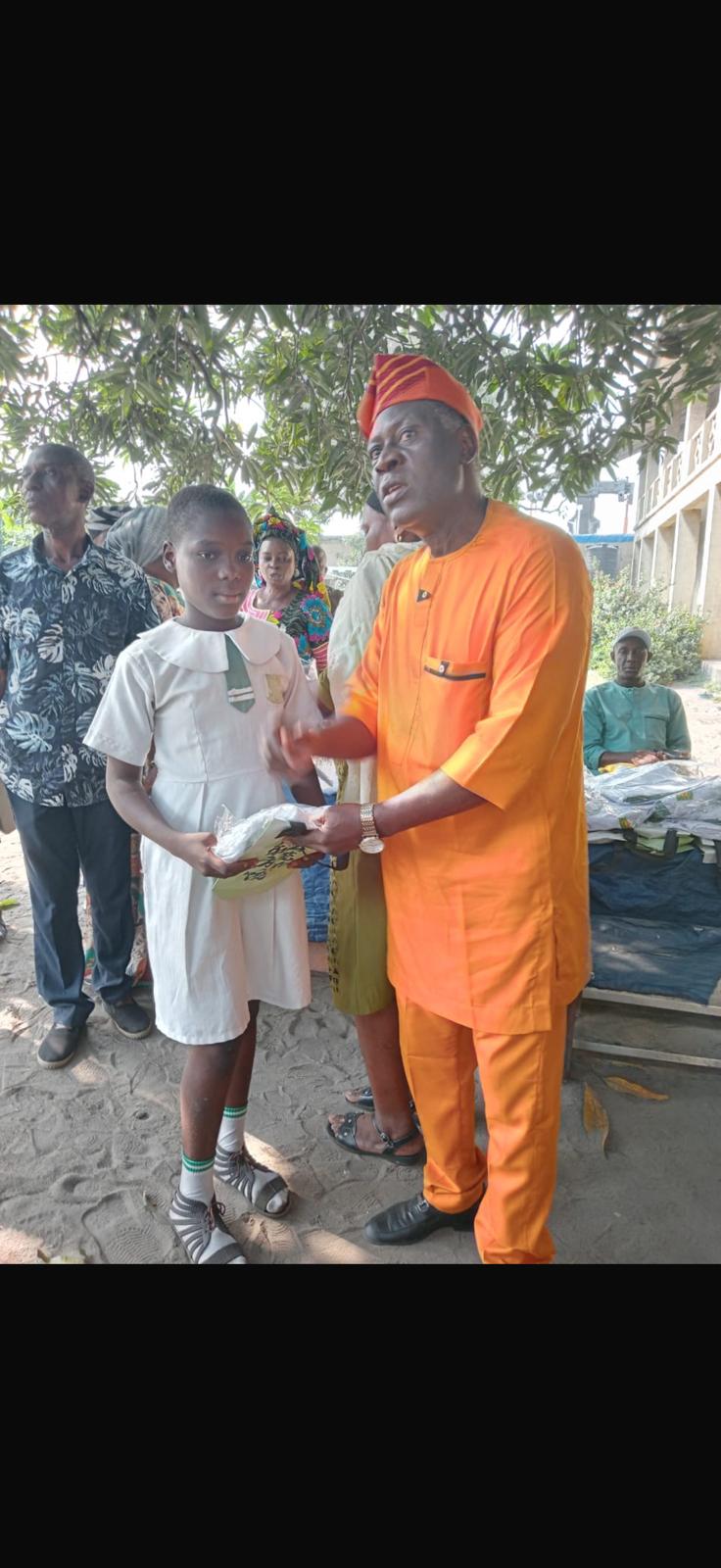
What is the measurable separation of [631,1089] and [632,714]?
2141 mm

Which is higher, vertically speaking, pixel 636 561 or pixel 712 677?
pixel 636 561

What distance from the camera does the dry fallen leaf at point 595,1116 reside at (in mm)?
2684

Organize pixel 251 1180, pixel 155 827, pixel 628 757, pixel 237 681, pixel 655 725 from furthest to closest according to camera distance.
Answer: pixel 655 725 → pixel 628 757 → pixel 251 1180 → pixel 237 681 → pixel 155 827

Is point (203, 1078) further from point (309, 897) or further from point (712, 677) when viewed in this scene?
point (712, 677)

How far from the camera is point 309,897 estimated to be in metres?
3.63

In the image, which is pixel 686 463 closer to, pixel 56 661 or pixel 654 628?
pixel 654 628

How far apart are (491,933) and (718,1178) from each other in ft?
4.80

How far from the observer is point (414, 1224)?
2.17 metres

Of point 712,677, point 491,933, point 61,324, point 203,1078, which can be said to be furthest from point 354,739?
point 712,677

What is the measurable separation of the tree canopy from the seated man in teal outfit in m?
1.26

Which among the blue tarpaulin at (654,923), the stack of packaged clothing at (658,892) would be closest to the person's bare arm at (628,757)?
the stack of packaged clothing at (658,892)

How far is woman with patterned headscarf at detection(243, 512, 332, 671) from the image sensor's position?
13.4ft

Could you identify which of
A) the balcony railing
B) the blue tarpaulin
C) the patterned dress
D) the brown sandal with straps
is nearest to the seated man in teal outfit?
the blue tarpaulin

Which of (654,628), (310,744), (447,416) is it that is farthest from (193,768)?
(654,628)
